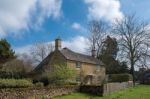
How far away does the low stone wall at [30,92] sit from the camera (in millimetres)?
23847

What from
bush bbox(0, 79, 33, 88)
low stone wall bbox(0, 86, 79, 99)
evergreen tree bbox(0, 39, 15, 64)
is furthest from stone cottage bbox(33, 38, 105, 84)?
bush bbox(0, 79, 33, 88)

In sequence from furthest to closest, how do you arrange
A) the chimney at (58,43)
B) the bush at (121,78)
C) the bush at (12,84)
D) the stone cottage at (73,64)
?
the bush at (121,78) < the chimney at (58,43) < the stone cottage at (73,64) < the bush at (12,84)

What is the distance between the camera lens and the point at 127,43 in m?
65.4

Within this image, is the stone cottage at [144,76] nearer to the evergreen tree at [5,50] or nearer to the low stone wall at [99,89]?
the low stone wall at [99,89]

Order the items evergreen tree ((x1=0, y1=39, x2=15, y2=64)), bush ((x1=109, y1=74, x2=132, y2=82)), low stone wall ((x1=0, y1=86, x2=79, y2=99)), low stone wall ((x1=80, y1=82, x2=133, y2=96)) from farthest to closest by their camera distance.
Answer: bush ((x1=109, y1=74, x2=132, y2=82)), evergreen tree ((x1=0, y1=39, x2=15, y2=64)), low stone wall ((x1=80, y1=82, x2=133, y2=96)), low stone wall ((x1=0, y1=86, x2=79, y2=99))

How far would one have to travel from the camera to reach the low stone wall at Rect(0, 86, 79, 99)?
78.2 ft

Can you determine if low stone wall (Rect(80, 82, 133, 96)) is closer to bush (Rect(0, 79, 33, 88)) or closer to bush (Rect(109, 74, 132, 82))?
bush (Rect(0, 79, 33, 88))

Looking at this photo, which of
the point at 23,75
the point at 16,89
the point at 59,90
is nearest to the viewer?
the point at 16,89

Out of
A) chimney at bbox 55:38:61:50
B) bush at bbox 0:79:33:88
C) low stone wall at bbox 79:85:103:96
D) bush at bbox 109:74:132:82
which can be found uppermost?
chimney at bbox 55:38:61:50

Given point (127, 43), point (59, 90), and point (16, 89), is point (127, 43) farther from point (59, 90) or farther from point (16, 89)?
point (16, 89)

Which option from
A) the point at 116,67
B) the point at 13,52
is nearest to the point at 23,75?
the point at 13,52

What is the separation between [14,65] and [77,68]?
18.9 metres

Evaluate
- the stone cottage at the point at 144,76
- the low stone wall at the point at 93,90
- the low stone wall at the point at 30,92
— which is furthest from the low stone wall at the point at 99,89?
the stone cottage at the point at 144,76

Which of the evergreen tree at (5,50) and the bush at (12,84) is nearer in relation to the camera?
the bush at (12,84)
